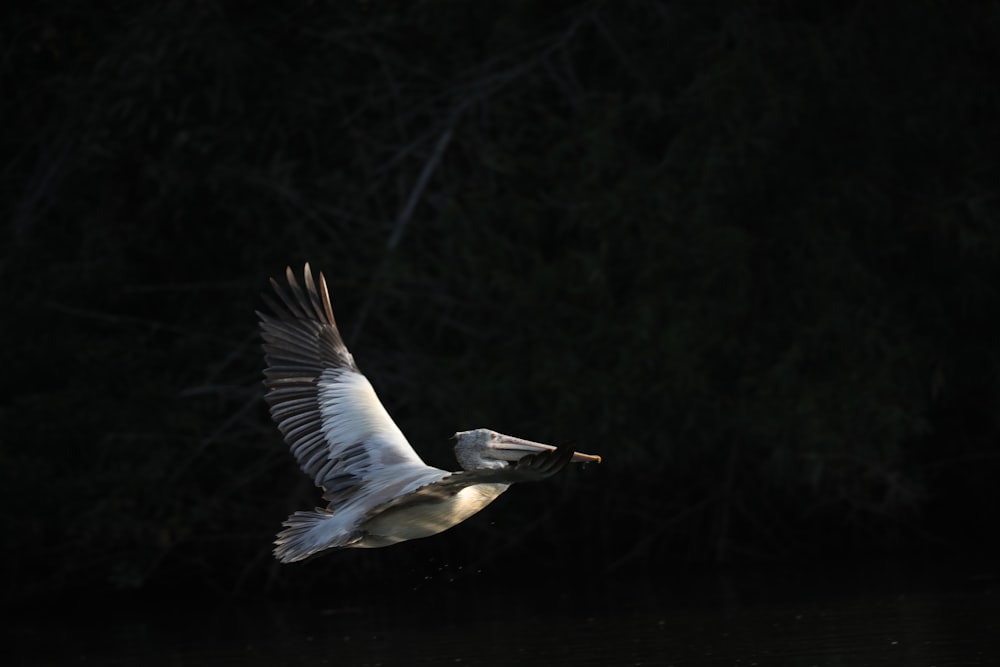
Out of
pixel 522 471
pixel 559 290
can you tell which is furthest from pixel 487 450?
pixel 559 290

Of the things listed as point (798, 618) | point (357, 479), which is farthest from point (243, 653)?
point (798, 618)

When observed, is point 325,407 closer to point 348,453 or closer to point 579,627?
point 348,453

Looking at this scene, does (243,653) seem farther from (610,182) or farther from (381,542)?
(610,182)

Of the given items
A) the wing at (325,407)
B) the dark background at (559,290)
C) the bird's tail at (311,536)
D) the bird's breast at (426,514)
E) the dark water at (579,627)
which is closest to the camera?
the bird's tail at (311,536)

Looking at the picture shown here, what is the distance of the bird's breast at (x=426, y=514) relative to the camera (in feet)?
20.9

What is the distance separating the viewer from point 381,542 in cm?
686

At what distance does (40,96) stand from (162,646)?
6.50 meters

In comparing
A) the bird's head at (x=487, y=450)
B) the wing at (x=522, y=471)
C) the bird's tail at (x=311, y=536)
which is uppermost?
the wing at (x=522, y=471)

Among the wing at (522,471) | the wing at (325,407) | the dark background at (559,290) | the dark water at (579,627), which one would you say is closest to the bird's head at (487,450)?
the wing at (325,407)

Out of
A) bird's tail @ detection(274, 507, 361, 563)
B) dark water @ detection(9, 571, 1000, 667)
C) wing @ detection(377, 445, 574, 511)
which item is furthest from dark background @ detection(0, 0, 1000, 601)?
wing @ detection(377, 445, 574, 511)

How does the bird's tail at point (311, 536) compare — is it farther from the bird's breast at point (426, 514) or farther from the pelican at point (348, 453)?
the bird's breast at point (426, 514)

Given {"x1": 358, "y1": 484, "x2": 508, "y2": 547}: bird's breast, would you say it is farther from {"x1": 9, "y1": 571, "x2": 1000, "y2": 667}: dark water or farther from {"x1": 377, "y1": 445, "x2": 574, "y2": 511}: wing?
{"x1": 9, "y1": 571, "x2": 1000, "y2": 667}: dark water

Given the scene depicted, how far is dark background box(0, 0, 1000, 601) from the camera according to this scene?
1138 centimetres

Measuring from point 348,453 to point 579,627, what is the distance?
1838 mm
